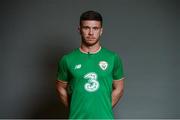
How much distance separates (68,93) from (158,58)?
935mm

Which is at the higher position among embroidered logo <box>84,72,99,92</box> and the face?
the face

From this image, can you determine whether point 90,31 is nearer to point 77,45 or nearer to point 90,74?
point 90,74

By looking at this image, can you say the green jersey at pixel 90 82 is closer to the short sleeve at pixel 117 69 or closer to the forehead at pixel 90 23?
the short sleeve at pixel 117 69

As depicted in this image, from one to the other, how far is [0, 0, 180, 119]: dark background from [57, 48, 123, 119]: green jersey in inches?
30.5

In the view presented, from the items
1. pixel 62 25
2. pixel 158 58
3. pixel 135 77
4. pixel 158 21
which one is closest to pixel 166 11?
pixel 158 21

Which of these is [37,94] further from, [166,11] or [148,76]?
[166,11]

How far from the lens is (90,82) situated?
1707mm

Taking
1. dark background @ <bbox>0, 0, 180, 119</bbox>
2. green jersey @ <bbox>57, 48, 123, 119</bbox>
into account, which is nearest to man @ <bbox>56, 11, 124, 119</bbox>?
green jersey @ <bbox>57, 48, 123, 119</bbox>

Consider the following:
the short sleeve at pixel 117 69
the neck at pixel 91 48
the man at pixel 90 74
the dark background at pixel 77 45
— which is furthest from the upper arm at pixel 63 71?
the dark background at pixel 77 45

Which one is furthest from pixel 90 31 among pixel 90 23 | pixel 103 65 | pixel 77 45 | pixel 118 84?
pixel 77 45

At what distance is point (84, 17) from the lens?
177 centimetres

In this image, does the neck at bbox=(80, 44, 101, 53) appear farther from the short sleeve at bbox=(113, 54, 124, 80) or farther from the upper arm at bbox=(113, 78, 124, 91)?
the upper arm at bbox=(113, 78, 124, 91)

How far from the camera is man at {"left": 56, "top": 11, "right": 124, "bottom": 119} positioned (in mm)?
1694

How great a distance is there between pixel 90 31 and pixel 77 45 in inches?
33.2
